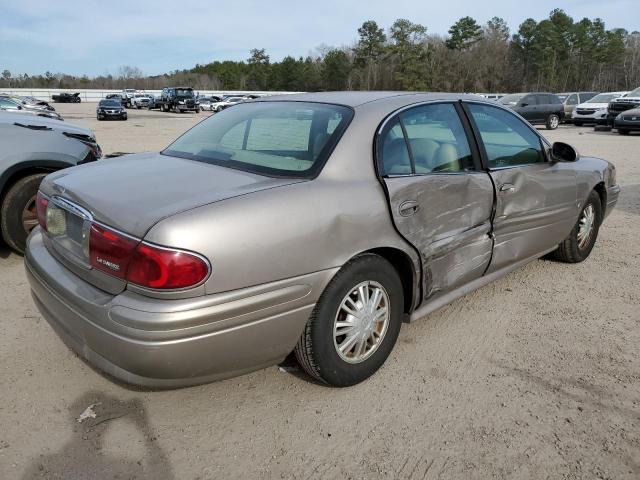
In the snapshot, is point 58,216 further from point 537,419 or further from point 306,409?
point 537,419

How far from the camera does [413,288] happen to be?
2938 millimetres

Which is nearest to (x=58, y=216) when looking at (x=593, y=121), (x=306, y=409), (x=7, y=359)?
(x=7, y=359)

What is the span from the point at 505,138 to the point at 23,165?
4.14 meters

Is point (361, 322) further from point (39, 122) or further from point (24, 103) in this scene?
point (24, 103)

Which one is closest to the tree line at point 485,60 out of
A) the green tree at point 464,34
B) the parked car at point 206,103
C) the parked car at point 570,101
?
the green tree at point 464,34

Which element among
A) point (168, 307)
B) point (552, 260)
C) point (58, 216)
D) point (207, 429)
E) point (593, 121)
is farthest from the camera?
point (593, 121)

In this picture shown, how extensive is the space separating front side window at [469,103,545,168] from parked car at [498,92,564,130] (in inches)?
798

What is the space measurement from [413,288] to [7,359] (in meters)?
2.45

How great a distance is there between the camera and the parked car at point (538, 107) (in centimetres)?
2249

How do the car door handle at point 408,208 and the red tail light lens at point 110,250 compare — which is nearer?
the red tail light lens at point 110,250

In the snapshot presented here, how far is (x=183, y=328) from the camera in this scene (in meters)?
2.06

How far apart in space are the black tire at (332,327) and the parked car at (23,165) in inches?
132

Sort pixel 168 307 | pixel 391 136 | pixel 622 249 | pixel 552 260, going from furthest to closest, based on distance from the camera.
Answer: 1. pixel 622 249
2. pixel 552 260
3. pixel 391 136
4. pixel 168 307

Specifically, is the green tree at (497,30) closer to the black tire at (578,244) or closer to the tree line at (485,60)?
the tree line at (485,60)
